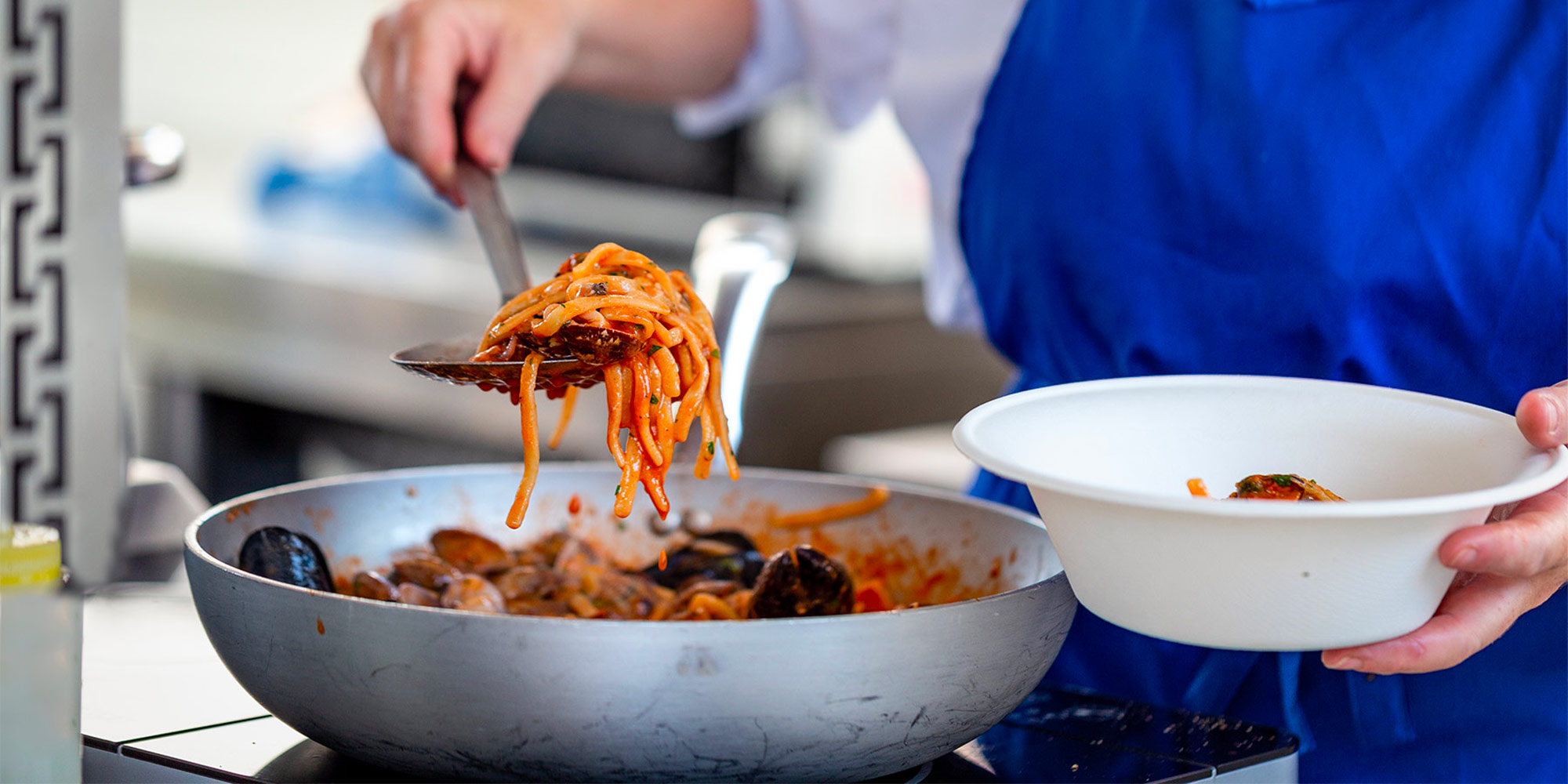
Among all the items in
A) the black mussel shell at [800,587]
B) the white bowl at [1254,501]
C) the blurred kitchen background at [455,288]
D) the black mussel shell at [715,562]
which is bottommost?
the blurred kitchen background at [455,288]

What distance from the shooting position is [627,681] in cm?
68

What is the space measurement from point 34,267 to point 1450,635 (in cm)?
101

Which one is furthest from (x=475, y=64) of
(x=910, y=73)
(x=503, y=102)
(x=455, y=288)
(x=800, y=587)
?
(x=455, y=288)

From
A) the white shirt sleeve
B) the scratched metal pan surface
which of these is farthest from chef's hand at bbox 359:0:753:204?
the scratched metal pan surface

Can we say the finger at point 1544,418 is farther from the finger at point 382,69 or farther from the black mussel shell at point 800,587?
the finger at point 382,69

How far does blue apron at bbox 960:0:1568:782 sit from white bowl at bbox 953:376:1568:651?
24 cm

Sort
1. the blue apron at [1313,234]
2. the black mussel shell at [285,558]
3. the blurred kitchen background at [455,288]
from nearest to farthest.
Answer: the black mussel shell at [285,558] → the blue apron at [1313,234] → the blurred kitchen background at [455,288]

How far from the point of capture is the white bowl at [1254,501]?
668 millimetres

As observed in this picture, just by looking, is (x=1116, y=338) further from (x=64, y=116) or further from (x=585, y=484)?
(x=64, y=116)

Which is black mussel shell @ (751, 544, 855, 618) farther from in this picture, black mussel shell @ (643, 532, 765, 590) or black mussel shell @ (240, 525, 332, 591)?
black mussel shell @ (240, 525, 332, 591)

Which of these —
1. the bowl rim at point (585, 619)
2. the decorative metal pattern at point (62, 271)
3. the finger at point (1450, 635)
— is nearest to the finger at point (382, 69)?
the decorative metal pattern at point (62, 271)

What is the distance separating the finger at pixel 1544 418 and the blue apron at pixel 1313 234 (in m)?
0.32

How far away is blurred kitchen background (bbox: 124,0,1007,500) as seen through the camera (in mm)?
3102

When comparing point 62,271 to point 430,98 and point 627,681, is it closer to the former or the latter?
point 430,98
